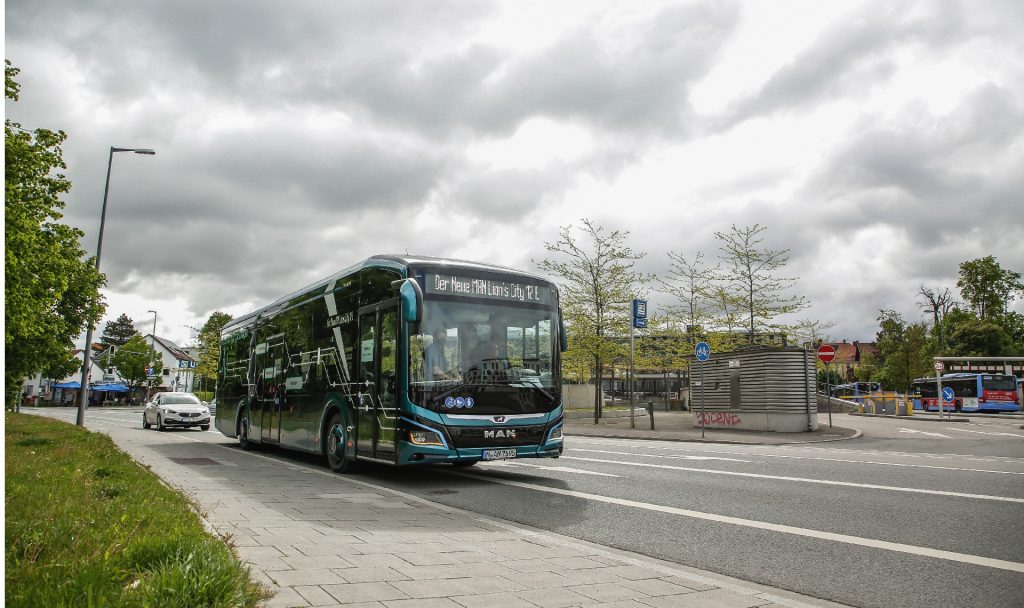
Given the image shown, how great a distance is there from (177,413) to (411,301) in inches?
860

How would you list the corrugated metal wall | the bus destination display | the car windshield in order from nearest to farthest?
the bus destination display, the corrugated metal wall, the car windshield

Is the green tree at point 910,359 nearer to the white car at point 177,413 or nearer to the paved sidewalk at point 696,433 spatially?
the paved sidewalk at point 696,433

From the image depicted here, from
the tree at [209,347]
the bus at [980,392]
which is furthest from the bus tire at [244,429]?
the tree at [209,347]

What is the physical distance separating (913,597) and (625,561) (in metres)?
2.03

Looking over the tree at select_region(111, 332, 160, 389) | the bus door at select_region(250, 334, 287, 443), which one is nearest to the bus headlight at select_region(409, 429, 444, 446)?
the bus door at select_region(250, 334, 287, 443)

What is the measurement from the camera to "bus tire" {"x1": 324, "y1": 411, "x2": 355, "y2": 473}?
12.1 metres

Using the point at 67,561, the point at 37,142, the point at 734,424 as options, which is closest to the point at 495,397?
the point at 67,561

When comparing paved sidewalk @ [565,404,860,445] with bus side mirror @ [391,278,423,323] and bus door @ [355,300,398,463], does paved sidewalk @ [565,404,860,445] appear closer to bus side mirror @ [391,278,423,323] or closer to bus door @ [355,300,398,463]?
bus door @ [355,300,398,463]

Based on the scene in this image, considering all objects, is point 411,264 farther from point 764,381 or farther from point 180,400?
point 180,400

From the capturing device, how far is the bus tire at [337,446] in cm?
1210

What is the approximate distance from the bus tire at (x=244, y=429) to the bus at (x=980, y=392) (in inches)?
1860

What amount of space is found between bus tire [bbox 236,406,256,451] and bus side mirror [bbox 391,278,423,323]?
9229 millimetres

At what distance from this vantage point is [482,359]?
34.2ft

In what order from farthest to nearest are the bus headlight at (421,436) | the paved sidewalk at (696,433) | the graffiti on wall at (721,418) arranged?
1. the graffiti on wall at (721,418)
2. the paved sidewalk at (696,433)
3. the bus headlight at (421,436)
